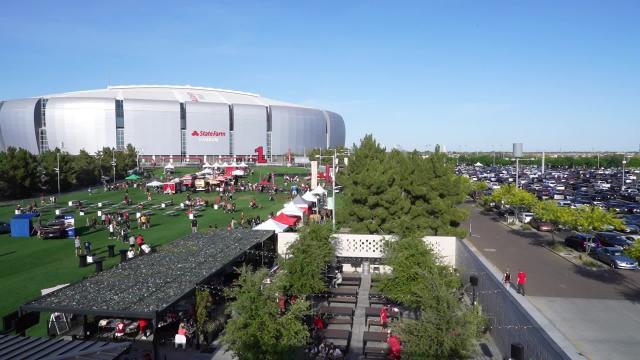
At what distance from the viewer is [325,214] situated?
34.8 metres

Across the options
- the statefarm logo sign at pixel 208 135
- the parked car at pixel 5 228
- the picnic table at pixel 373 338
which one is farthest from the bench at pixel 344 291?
the statefarm logo sign at pixel 208 135

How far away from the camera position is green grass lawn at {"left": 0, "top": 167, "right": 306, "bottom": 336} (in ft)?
54.0

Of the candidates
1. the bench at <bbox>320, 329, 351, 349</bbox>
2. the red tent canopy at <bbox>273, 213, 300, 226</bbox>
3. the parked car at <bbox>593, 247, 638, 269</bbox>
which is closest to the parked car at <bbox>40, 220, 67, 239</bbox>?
the red tent canopy at <bbox>273, 213, 300, 226</bbox>

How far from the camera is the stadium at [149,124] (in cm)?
9844

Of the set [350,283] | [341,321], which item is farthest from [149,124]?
[341,321]

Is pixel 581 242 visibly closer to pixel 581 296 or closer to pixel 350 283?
pixel 581 296

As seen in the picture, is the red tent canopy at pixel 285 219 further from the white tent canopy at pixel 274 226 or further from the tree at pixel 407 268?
the tree at pixel 407 268

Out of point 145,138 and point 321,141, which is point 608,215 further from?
point 321,141

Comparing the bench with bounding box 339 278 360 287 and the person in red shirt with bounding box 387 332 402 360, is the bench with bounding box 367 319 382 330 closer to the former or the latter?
the person in red shirt with bounding box 387 332 402 360

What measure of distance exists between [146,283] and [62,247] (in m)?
12.9

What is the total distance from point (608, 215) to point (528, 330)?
57.6 ft

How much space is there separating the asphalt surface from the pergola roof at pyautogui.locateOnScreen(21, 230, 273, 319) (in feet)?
38.6

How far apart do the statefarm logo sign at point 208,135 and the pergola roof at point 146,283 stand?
88323 millimetres

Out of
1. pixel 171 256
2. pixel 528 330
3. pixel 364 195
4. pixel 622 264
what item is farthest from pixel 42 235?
pixel 622 264
